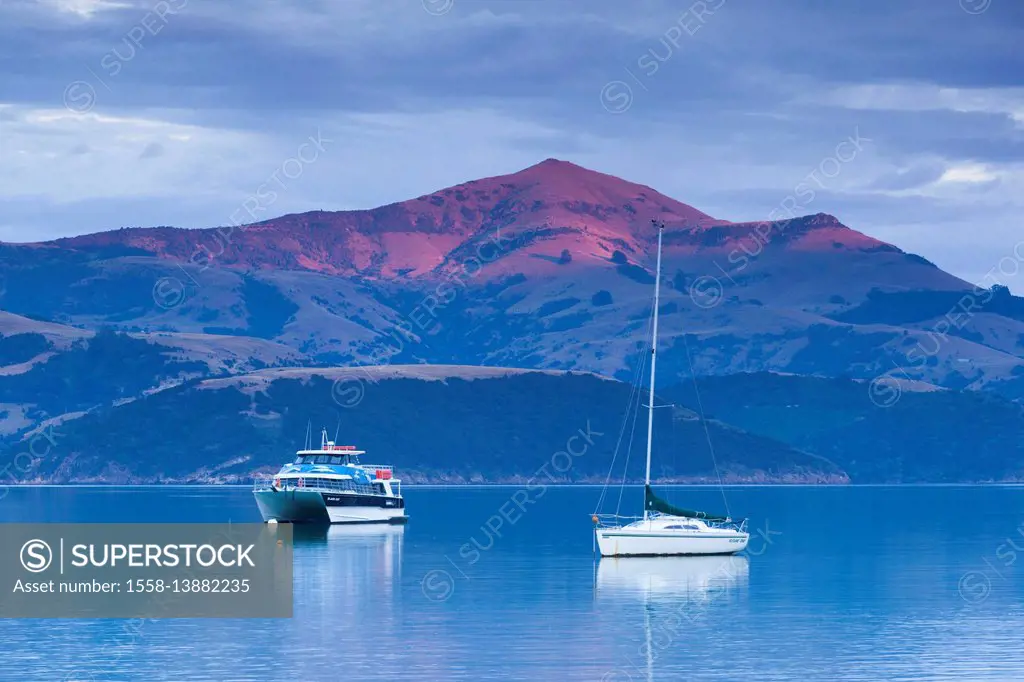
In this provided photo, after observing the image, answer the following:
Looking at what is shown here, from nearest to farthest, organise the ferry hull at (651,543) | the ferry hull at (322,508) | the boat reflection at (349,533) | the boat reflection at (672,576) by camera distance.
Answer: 1. the boat reflection at (672,576)
2. the ferry hull at (651,543)
3. the boat reflection at (349,533)
4. the ferry hull at (322,508)

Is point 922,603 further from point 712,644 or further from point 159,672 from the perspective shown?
point 159,672

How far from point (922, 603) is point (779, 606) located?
8.35 metres

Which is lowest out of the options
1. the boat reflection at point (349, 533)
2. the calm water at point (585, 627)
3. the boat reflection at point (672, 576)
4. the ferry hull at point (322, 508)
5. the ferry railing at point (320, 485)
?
the calm water at point (585, 627)

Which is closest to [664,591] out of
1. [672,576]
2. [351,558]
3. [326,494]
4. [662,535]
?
[672,576]

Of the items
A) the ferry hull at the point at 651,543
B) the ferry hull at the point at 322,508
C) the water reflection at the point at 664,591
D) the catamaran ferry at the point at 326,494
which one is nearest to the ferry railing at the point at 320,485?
the catamaran ferry at the point at 326,494

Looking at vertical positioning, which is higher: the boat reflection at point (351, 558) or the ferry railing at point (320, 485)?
the ferry railing at point (320, 485)

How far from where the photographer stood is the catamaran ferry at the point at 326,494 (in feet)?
572

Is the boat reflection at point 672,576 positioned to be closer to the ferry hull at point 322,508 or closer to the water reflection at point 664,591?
the water reflection at point 664,591

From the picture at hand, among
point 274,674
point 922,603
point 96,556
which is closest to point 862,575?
point 922,603

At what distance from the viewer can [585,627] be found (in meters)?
82.3

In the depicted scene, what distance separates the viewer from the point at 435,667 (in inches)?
2719

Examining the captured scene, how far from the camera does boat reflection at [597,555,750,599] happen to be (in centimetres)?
10081

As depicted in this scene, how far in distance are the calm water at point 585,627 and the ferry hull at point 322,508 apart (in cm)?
3882

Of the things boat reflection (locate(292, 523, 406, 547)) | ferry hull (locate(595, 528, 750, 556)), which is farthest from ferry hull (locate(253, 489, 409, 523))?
ferry hull (locate(595, 528, 750, 556))
